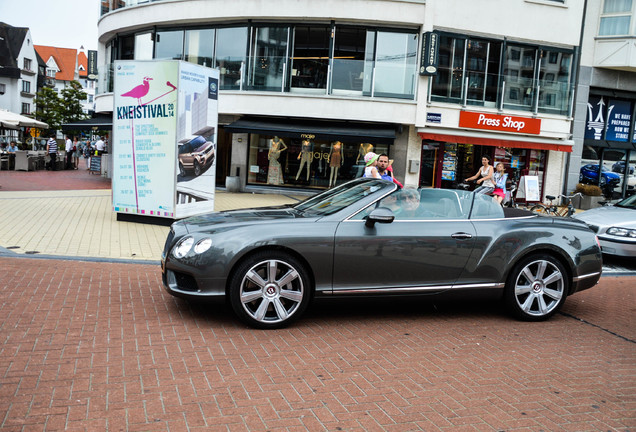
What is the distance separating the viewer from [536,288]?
613 cm

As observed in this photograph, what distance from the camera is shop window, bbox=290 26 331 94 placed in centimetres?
2092

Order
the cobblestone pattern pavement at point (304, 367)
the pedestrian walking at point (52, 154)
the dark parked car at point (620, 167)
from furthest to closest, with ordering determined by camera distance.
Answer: the pedestrian walking at point (52, 154), the dark parked car at point (620, 167), the cobblestone pattern pavement at point (304, 367)

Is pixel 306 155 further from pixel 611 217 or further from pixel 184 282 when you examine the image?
pixel 184 282

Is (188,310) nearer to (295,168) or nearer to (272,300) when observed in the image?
(272,300)

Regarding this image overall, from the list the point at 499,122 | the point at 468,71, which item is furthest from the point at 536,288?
the point at 468,71

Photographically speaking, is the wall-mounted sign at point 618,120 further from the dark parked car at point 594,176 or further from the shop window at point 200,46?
the shop window at point 200,46

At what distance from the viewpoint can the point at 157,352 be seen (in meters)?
4.62

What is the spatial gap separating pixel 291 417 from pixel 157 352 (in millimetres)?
1513

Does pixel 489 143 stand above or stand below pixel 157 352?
above

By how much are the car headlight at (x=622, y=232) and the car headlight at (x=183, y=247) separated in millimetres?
7832

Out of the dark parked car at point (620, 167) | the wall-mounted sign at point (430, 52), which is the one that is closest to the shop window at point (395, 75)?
the wall-mounted sign at point (430, 52)

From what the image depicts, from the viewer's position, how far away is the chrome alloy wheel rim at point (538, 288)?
6090 mm

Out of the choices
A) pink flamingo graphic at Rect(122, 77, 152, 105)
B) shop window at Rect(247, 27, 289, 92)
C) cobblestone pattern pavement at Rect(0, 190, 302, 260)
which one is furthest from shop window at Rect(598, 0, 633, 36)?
pink flamingo graphic at Rect(122, 77, 152, 105)

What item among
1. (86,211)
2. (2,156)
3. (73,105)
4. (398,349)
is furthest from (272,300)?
(73,105)
